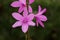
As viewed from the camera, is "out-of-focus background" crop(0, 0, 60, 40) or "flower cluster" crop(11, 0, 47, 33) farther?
"out-of-focus background" crop(0, 0, 60, 40)

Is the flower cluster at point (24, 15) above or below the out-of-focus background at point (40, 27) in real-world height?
above

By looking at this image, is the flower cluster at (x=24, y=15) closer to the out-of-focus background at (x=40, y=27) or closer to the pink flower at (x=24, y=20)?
the pink flower at (x=24, y=20)

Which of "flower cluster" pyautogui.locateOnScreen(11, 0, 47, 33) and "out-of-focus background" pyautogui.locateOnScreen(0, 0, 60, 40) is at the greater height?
"flower cluster" pyautogui.locateOnScreen(11, 0, 47, 33)

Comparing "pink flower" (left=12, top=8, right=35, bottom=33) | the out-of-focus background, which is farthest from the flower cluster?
the out-of-focus background

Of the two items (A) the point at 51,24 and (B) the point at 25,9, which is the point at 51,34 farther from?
(B) the point at 25,9

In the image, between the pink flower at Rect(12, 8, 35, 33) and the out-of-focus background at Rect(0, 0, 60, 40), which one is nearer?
the pink flower at Rect(12, 8, 35, 33)

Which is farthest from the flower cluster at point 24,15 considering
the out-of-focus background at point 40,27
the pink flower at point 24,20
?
the out-of-focus background at point 40,27

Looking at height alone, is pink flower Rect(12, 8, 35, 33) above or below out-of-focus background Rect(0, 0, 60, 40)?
above

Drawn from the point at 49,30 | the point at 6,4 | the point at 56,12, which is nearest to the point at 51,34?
the point at 49,30

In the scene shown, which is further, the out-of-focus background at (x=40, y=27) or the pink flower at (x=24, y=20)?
the out-of-focus background at (x=40, y=27)

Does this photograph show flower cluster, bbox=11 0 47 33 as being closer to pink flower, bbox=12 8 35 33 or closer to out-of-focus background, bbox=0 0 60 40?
pink flower, bbox=12 8 35 33
